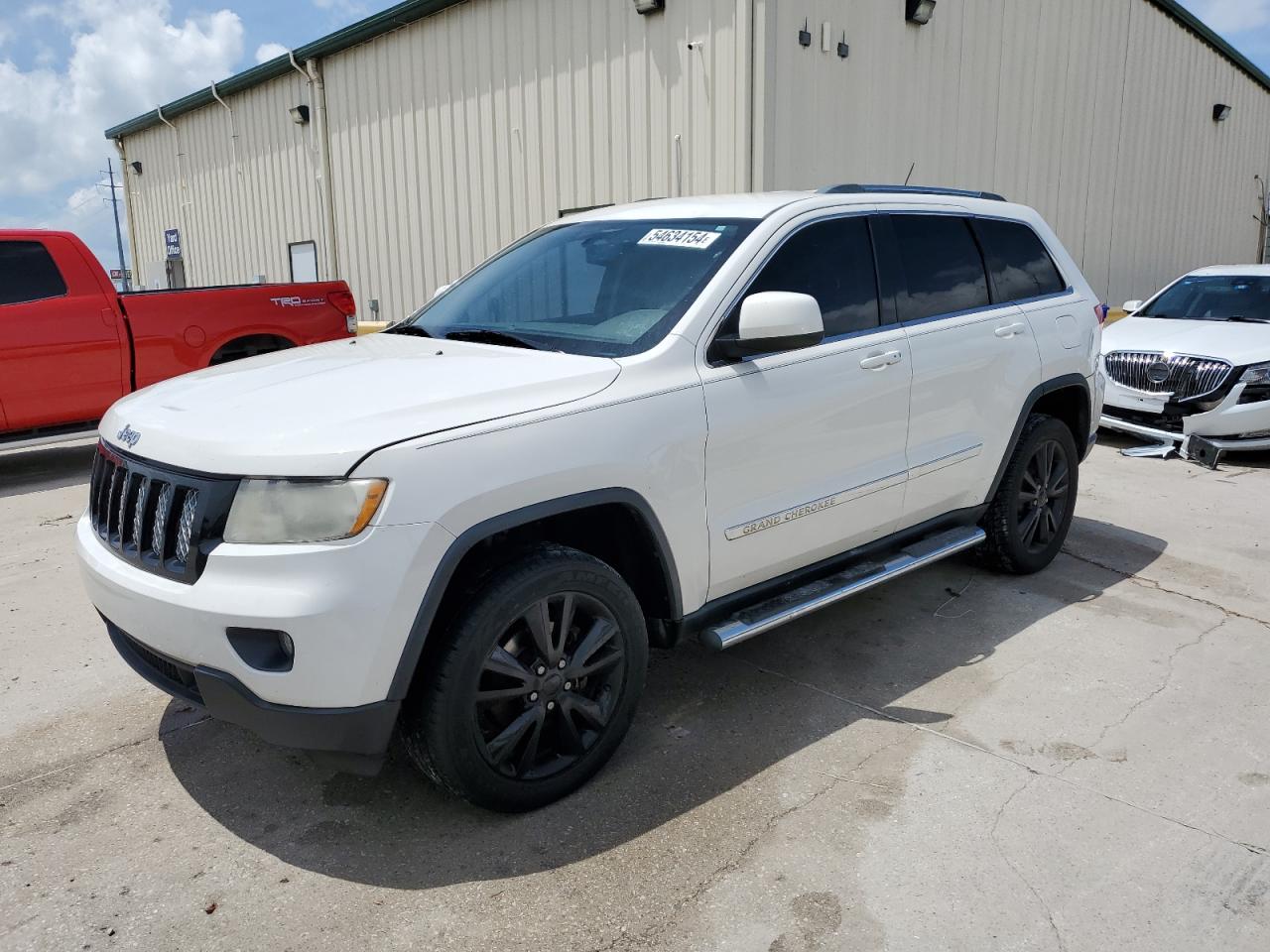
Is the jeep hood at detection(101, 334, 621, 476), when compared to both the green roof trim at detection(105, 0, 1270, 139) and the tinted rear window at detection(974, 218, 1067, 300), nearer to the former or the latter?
the tinted rear window at detection(974, 218, 1067, 300)

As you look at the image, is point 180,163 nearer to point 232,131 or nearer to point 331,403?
point 232,131

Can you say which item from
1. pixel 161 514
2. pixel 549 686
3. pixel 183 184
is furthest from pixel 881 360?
pixel 183 184

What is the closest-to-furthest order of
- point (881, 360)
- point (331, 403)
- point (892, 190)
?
1. point (331, 403)
2. point (881, 360)
3. point (892, 190)

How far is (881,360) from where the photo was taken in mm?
3801

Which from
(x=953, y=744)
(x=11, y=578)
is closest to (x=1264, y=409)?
(x=953, y=744)

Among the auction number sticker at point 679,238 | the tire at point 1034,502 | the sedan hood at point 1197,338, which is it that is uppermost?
the auction number sticker at point 679,238

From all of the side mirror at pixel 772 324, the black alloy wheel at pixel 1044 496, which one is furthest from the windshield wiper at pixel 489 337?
the black alloy wheel at pixel 1044 496

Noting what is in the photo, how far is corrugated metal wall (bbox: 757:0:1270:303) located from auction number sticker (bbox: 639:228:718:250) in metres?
5.74

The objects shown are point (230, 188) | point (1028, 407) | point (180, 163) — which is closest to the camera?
point (1028, 407)

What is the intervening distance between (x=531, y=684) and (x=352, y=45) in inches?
522

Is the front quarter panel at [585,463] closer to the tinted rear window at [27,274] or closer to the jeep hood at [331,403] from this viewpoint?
the jeep hood at [331,403]

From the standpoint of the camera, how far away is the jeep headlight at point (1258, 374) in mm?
7922

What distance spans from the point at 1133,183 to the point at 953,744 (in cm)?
1549

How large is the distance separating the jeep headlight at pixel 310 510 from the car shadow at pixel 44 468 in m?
5.96
